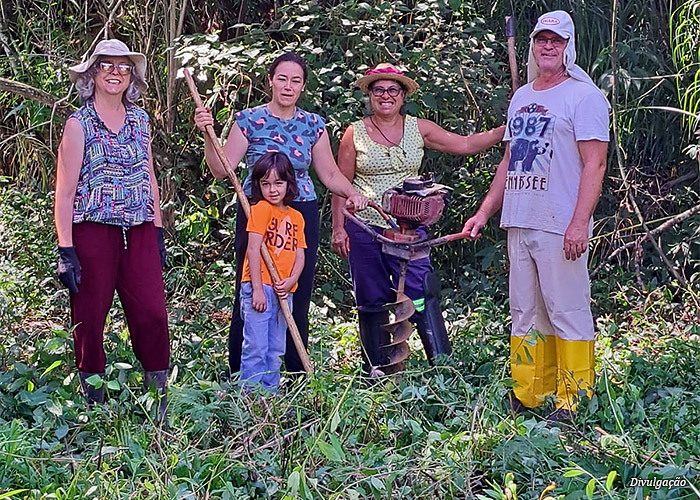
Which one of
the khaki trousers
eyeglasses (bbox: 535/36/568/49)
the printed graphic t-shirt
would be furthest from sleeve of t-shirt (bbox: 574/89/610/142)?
the khaki trousers

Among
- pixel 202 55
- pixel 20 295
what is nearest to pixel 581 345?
pixel 202 55

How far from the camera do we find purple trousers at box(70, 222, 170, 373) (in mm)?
4109

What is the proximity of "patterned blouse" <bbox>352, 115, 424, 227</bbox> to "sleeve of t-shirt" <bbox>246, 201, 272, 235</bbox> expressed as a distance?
1.87 ft

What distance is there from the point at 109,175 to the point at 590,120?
1.99m

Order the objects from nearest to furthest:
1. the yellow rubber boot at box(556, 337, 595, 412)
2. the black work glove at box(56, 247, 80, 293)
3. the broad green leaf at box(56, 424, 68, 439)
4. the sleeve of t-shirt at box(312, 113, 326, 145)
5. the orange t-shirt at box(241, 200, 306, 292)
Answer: the broad green leaf at box(56, 424, 68, 439) → the black work glove at box(56, 247, 80, 293) → the yellow rubber boot at box(556, 337, 595, 412) → the orange t-shirt at box(241, 200, 306, 292) → the sleeve of t-shirt at box(312, 113, 326, 145)

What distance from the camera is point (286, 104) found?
4.47 m

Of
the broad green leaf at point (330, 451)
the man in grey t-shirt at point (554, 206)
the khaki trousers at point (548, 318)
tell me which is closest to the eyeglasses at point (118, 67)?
the man in grey t-shirt at point (554, 206)

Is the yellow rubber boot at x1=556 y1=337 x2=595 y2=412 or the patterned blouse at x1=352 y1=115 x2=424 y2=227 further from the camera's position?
the patterned blouse at x1=352 y1=115 x2=424 y2=227

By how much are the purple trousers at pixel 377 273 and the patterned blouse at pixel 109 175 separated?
107 cm

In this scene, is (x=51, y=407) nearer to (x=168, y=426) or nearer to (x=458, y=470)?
(x=168, y=426)

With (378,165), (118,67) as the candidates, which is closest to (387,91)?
(378,165)

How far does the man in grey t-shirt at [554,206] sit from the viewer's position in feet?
13.6

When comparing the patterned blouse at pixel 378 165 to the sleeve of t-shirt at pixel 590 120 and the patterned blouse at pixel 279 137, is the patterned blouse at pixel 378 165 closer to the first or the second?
the patterned blouse at pixel 279 137

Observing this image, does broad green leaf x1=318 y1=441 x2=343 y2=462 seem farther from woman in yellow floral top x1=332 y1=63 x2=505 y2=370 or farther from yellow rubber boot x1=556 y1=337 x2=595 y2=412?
woman in yellow floral top x1=332 y1=63 x2=505 y2=370
